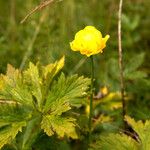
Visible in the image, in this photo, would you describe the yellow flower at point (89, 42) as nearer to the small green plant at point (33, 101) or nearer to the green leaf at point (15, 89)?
the small green plant at point (33, 101)

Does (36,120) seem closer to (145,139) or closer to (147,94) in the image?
(145,139)

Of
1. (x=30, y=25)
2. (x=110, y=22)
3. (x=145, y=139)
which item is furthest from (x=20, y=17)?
(x=145, y=139)

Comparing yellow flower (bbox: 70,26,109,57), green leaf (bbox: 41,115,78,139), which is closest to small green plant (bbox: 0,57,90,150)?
green leaf (bbox: 41,115,78,139)

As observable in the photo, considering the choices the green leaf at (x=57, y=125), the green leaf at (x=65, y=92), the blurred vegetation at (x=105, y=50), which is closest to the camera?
the green leaf at (x=57, y=125)

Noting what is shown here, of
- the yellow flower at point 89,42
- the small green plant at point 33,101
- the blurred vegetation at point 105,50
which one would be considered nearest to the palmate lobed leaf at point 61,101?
the small green plant at point 33,101

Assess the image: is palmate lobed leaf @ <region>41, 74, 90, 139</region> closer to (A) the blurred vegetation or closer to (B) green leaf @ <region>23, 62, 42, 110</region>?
(B) green leaf @ <region>23, 62, 42, 110</region>

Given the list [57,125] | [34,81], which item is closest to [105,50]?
[34,81]

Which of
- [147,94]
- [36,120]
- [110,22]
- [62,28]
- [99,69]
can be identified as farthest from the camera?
Result: [110,22]
